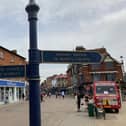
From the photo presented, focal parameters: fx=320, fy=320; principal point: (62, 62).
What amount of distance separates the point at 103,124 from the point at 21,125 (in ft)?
15.4

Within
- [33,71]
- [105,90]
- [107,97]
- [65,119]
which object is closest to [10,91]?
[105,90]

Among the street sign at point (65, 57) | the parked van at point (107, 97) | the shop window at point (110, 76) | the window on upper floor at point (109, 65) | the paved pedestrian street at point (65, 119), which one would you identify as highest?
the window on upper floor at point (109, 65)

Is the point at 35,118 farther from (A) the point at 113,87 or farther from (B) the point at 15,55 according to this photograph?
(B) the point at 15,55

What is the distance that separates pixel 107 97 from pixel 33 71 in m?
20.8

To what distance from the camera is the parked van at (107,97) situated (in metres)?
26.7

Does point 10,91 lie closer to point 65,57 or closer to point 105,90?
point 105,90

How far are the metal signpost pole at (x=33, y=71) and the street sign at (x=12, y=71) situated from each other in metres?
0.30

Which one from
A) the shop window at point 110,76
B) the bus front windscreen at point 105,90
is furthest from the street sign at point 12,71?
the shop window at point 110,76

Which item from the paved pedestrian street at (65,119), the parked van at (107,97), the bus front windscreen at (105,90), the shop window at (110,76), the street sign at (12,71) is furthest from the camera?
the shop window at (110,76)

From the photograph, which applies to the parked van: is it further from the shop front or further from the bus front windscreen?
the shop front

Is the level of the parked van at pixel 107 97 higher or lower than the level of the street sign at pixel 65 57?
lower

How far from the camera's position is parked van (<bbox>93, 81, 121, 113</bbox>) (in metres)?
26.7

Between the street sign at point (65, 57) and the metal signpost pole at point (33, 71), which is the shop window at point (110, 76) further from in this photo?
the metal signpost pole at point (33, 71)

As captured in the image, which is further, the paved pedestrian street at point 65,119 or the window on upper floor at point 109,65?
the window on upper floor at point 109,65
